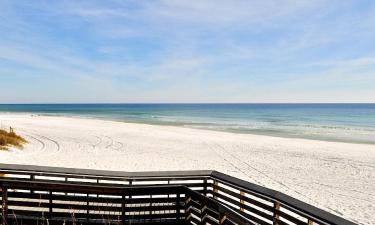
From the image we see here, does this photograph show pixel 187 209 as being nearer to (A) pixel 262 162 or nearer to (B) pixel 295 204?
(B) pixel 295 204

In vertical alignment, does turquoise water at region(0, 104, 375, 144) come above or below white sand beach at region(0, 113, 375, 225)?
below

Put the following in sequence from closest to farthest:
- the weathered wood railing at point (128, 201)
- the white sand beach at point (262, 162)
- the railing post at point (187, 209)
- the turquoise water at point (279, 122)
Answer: the weathered wood railing at point (128, 201) < the railing post at point (187, 209) < the white sand beach at point (262, 162) < the turquoise water at point (279, 122)

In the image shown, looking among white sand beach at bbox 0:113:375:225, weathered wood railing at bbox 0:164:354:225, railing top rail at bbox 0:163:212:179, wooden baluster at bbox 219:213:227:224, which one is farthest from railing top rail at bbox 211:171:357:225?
white sand beach at bbox 0:113:375:225

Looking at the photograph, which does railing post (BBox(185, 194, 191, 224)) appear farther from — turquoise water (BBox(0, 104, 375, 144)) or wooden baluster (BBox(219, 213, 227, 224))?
turquoise water (BBox(0, 104, 375, 144))

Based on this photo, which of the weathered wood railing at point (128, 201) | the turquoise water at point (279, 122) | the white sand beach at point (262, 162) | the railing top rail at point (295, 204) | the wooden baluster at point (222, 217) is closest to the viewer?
the railing top rail at point (295, 204)

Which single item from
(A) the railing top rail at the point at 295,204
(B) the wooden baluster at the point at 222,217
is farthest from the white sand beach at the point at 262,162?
(B) the wooden baluster at the point at 222,217

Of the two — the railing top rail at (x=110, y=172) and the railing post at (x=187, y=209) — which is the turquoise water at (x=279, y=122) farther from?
the railing post at (x=187, y=209)

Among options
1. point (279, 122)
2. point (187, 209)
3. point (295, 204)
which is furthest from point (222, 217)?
point (279, 122)

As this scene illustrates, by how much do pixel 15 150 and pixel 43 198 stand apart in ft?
47.8

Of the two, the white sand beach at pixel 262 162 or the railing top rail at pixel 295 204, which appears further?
the white sand beach at pixel 262 162

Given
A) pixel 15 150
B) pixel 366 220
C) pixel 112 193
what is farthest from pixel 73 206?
pixel 15 150

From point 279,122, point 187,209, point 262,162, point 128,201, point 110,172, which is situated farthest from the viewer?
point 279,122

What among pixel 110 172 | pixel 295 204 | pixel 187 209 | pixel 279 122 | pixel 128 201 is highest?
pixel 295 204

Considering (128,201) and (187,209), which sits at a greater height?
(128,201)
